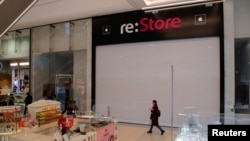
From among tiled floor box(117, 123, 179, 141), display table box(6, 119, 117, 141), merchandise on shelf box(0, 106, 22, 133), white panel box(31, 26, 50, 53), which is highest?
white panel box(31, 26, 50, 53)

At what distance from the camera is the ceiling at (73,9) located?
6.84 m

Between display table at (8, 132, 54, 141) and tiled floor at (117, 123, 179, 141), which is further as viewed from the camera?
tiled floor at (117, 123, 179, 141)

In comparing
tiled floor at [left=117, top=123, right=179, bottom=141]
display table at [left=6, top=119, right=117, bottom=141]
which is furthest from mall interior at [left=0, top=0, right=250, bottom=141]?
display table at [left=6, top=119, right=117, bottom=141]

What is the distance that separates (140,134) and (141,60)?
2.52m

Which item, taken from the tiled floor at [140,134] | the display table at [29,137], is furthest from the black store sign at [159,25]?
the display table at [29,137]

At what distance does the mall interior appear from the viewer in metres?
5.96

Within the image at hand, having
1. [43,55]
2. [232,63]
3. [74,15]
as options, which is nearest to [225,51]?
[232,63]

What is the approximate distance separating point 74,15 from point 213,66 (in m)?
5.20

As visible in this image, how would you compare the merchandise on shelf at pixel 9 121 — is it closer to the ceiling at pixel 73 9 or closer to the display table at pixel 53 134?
the display table at pixel 53 134

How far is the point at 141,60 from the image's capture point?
714 centimetres

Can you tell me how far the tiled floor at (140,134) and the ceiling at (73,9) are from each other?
3.82 metres

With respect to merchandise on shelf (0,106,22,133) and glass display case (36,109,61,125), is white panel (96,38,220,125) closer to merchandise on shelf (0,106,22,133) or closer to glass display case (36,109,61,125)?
glass display case (36,109,61,125)

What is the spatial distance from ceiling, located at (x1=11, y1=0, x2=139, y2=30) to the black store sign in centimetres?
39

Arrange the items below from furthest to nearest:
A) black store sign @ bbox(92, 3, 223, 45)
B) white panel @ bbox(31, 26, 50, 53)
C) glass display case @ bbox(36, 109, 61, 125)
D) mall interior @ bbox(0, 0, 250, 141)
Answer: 1. white panel @ bbox(31, 26, 50, 53)
2. black store sign @ bbox(92, 3, 223, 45)
3. mall interior @ bbox(0, 0, 250, 141)
4. glass display case @ bbox(36, 109, 61, 125)
